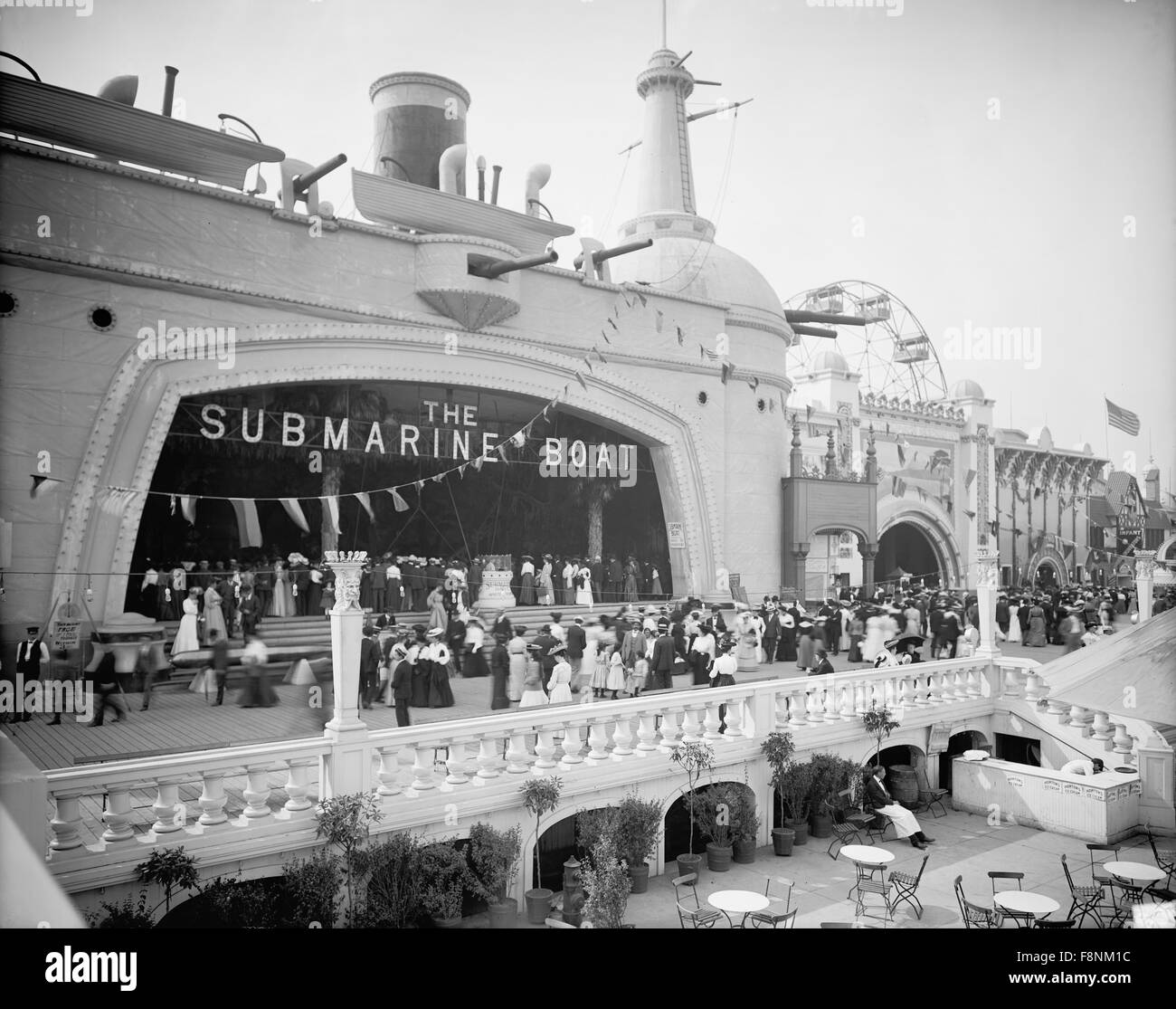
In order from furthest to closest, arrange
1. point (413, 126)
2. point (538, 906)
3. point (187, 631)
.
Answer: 1. point (413, 126)
2. point (187, 631)
3. point (538, 906)

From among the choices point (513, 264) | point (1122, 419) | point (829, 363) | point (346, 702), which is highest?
point (829, 363)

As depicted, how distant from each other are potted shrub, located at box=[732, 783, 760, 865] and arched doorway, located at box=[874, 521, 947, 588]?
24.9m

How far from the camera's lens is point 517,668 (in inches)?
541

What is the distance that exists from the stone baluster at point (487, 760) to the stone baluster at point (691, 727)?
287 centimetres

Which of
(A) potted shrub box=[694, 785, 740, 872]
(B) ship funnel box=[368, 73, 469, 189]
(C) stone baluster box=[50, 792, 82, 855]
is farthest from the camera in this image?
(B) ship funnel box=[368, 73, 469, 189]

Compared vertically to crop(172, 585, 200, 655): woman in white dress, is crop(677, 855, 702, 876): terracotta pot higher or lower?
lower

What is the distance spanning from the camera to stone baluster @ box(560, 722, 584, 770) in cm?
1052

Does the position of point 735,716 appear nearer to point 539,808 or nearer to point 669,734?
point 669,734

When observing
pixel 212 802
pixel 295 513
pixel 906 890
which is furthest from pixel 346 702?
pixel 295 513

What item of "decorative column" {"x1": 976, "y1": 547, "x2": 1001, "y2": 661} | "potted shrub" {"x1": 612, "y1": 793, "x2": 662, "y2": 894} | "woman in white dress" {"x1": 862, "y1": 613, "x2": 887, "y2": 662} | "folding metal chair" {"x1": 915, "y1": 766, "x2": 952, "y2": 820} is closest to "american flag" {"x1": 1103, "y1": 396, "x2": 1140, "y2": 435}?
"decorative column" {"x1": 976, "y1": 547, "x2": 1001, "y2": 661}

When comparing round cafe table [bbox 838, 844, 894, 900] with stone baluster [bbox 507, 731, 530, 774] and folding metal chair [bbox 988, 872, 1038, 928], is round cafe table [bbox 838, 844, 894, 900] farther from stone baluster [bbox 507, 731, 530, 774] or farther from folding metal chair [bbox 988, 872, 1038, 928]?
stone baluster [bbox 507, 731, 530, 774]

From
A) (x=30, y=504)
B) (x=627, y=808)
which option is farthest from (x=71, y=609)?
(x=627, y=808)

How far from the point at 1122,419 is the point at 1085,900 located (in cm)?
1183
